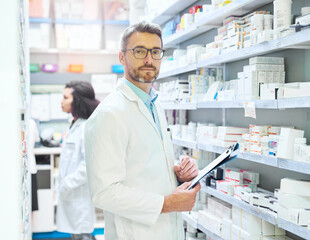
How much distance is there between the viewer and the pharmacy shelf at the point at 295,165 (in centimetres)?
209

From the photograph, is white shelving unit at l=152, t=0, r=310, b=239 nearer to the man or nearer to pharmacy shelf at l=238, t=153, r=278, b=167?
Answer: pharmacy shelf at l=238, t=153, r=278, b=167

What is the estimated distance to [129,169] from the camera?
2.10m

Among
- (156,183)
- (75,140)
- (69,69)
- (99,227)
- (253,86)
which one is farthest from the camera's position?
(69,69)

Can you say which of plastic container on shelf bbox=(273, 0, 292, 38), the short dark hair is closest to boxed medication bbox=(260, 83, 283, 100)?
plastic container on shelf bbox=(273, 0, 292, 38)

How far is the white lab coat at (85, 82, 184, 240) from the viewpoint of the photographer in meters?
1.97

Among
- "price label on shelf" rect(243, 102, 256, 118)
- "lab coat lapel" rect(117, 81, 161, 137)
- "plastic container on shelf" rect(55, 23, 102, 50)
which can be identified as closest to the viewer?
"lab coat lapel" rect(117, 81, 161, 137)

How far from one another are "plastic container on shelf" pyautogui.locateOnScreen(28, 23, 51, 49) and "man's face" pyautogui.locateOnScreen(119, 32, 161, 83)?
15.6 ft

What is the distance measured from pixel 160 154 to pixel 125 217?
37 cm

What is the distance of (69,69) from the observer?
22.6ft

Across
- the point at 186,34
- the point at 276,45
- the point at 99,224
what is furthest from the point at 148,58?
the point at 99,224

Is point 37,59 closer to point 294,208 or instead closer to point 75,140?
point 75,140

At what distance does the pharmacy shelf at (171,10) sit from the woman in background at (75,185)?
1302 millimetres

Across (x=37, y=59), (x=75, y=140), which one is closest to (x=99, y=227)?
(x=75, y=140)

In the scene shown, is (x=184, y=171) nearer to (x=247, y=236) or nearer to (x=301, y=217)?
(x=301, y=217)
